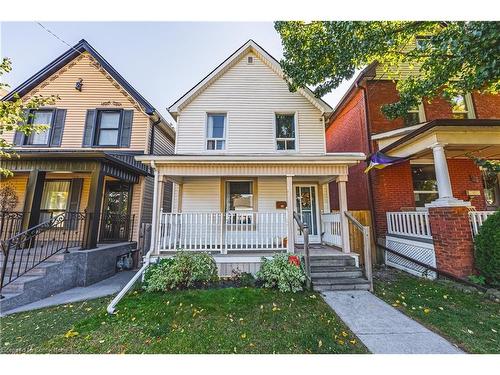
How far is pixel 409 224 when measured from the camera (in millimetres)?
7012

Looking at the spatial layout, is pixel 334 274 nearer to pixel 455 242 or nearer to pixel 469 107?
pixel 455 242

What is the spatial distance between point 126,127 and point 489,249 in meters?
12.5

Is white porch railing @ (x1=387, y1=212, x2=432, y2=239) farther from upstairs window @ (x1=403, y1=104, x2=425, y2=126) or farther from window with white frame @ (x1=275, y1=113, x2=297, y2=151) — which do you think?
window with white frame @ (x1=275, y1=113, x2=297, y2=151)

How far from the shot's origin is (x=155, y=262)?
605cm

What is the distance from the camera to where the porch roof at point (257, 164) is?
21.0 ft

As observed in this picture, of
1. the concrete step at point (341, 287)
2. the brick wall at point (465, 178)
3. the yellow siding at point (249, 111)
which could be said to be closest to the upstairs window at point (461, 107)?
the brick wall at point (465, 178)

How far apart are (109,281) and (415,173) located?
11633mm

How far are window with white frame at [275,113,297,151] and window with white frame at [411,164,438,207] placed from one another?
4964 mm

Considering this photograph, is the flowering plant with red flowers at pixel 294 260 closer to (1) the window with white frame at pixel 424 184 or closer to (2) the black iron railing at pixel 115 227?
(1) the window with white frame at pixel 424 184

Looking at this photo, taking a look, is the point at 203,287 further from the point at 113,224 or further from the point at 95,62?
the point at 95,62

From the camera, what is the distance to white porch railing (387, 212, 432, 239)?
647 centimetres

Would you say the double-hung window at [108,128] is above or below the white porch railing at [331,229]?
above

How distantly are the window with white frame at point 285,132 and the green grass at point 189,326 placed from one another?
546cm
